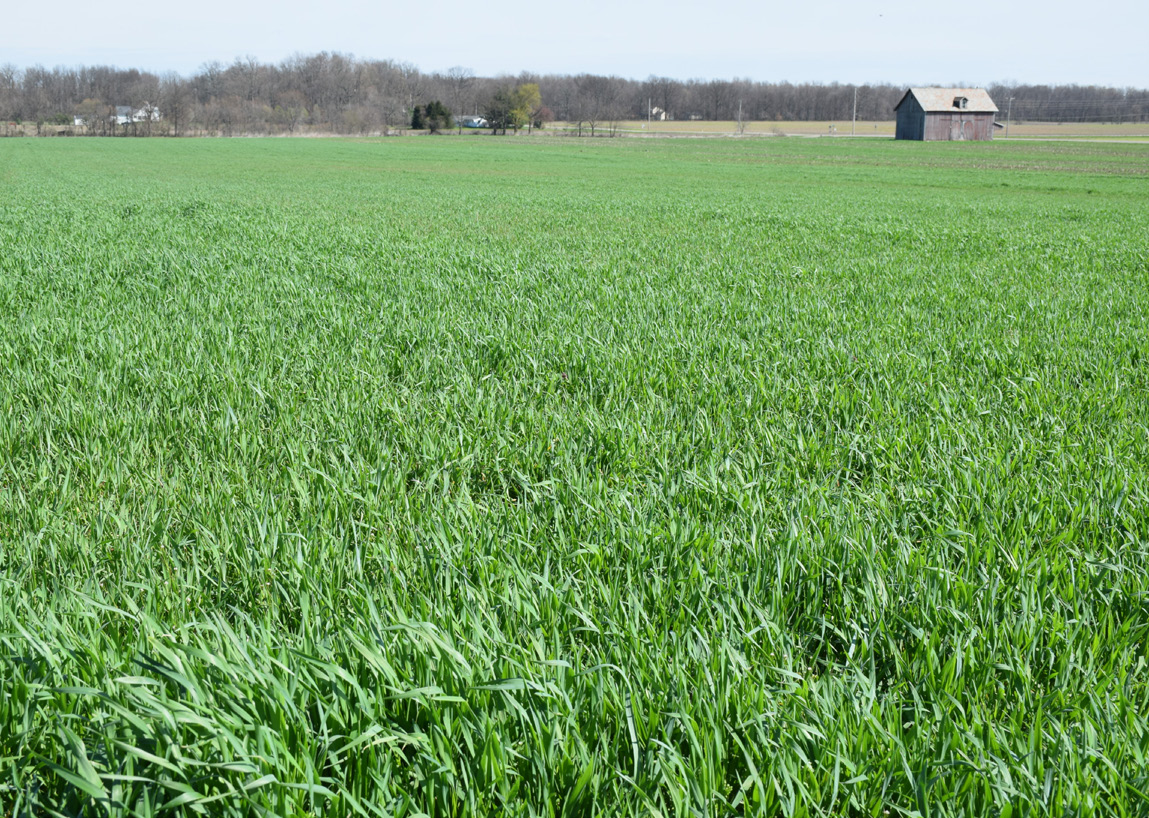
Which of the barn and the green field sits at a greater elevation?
the barn

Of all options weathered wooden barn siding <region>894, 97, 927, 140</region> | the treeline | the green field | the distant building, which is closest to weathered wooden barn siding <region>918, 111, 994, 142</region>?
weathered wooden barn siding <region>894, 97, 927, 140</region>

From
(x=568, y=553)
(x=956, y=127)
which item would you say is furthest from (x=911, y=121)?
(x=568, y=553)

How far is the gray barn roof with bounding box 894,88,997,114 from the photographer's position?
96.3 metres

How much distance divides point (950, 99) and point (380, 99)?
97.4m

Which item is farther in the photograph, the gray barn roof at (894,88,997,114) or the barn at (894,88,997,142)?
the gray barn roof at (894,88,997,114)

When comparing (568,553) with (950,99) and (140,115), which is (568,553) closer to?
(950,99)

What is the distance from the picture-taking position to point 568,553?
8.87ft

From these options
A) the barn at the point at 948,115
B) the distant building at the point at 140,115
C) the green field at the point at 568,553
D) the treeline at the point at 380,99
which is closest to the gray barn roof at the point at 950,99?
the barn at the point at 948,115

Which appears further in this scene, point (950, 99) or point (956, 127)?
point (950, 99)

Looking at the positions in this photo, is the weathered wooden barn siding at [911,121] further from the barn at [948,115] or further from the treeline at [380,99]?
the treeline at [380,99]

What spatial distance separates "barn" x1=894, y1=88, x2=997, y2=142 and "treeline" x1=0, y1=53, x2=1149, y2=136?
75.9ft

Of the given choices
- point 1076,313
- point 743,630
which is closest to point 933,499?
point 743,630

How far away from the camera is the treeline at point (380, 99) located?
122 metres

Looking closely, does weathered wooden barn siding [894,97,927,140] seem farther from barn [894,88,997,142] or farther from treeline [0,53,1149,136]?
treeline [0,53,1149,136]
